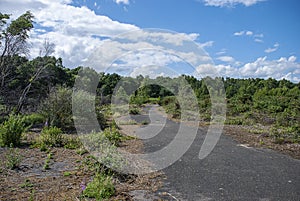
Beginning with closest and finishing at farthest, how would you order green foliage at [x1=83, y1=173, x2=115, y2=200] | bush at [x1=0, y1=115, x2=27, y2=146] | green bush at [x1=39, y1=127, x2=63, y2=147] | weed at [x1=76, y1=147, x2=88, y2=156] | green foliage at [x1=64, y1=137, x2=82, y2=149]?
green foliage at [x1=83, y1=173, x2=115, y2=200] < weed at [x1=76, y1=147, x2=88, y2=156] < bush at [x1=0, y1=115, x2=27, y2=146] < green foliage at [x1=64, y1=137, x2=82, y2=149] < green bush at [x1=39, y1=127, x2=63, y2=147]

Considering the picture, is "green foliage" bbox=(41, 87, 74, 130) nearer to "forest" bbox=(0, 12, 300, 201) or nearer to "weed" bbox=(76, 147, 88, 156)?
"forest" bbox=(0, 12, 300, 201)

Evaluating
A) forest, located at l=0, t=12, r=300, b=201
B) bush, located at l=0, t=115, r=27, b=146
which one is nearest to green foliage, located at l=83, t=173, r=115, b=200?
forest, located at l=0, t=12, r=300, b=201

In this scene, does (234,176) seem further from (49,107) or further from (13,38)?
(13,38)

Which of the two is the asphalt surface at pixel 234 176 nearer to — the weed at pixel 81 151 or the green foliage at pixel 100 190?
the green foliage at pixel 100 190

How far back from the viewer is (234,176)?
18.4 ft

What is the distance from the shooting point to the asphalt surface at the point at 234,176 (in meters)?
4.54

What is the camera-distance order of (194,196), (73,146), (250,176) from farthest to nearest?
1. (73,146)
2. (250,176)
3. (194,196)

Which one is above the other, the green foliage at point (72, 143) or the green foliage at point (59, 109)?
the green foliage at point (59, 109)

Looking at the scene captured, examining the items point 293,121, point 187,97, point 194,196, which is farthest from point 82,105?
point 187,97

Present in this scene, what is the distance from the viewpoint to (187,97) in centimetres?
2427

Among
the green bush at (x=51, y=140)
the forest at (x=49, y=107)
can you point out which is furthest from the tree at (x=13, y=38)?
the green bush at (x=51, y=140)

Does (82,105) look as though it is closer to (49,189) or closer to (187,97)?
(49,189)

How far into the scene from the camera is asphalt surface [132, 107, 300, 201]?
4.54 meters

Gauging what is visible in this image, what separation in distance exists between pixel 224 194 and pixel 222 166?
1978mm
